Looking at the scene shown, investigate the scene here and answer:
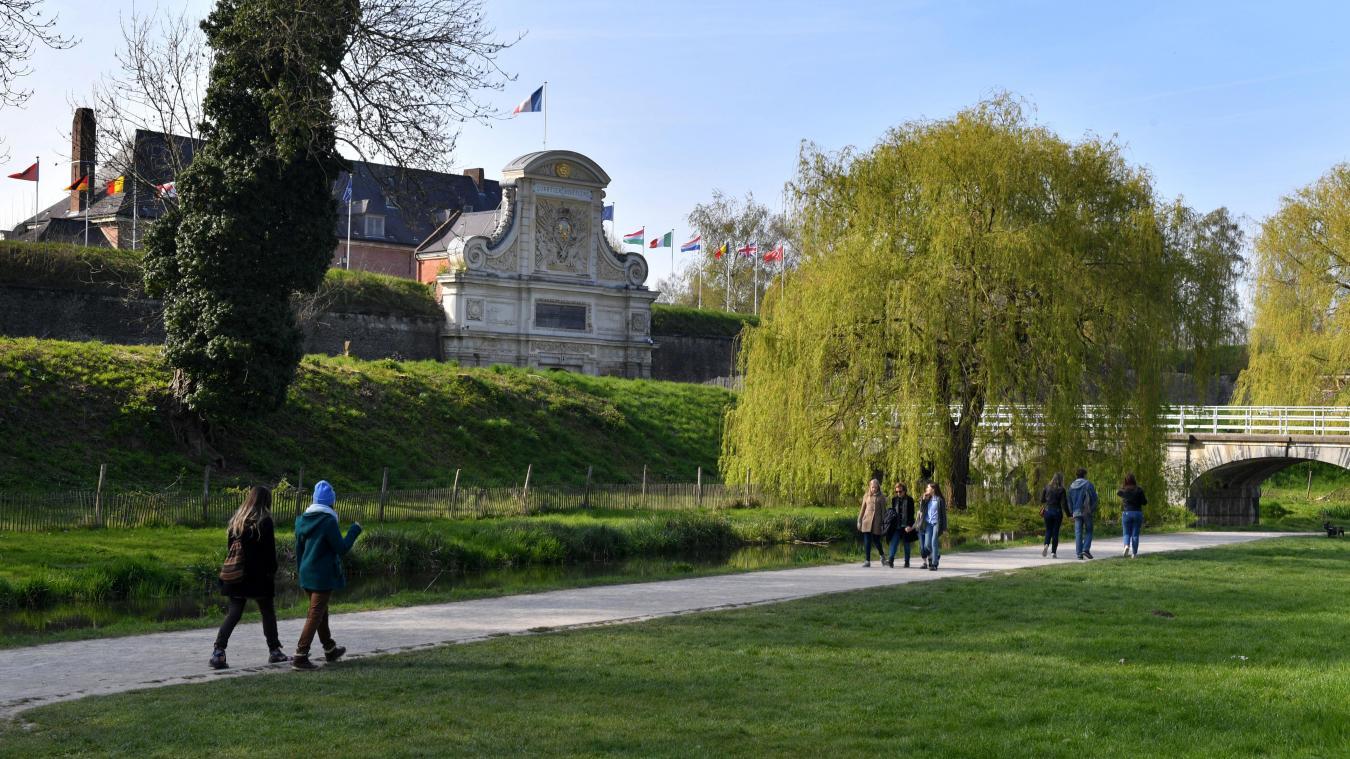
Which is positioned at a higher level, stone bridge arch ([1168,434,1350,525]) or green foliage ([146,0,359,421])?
green foliage ([146,0,359,421])

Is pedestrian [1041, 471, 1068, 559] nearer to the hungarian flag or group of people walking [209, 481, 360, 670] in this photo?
group of people walking [209, 481, 360, 670]

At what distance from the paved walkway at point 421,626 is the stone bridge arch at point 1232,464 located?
18402mm

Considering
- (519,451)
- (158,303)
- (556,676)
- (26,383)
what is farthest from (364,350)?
(556,676)

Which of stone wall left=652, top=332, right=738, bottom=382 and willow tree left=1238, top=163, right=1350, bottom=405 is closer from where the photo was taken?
willow tree left=1238, top=163, right=1350, bottom=405

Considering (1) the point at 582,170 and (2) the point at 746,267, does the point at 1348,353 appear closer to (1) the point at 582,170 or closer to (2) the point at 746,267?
(1) the point at 582,170

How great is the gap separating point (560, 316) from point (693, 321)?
11.0m

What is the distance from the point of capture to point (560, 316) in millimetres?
51469

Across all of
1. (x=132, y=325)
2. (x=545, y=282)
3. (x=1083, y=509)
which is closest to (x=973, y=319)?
(x=1083, y=509)

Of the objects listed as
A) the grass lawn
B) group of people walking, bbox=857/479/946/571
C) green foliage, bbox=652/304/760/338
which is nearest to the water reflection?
group of people walking, bbox=857/479/946/571

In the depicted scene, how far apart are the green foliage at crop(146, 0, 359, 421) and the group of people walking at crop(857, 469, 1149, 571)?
13365mm

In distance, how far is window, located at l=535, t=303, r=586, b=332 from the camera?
50812 millimetres

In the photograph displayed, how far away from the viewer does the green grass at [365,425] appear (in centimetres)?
3016

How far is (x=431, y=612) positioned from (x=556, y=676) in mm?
4980

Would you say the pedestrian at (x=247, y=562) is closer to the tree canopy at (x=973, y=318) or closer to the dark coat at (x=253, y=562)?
the dark coat at (x=253, y=562)
